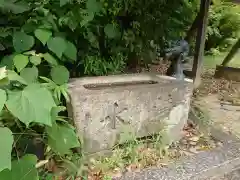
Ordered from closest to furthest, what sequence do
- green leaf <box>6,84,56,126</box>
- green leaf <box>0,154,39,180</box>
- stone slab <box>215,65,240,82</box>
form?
1. green leaf <box>6,84,56,126</box>
2. green leaf <box>0,154,39,180</box>
3. stone slab <box>215,65,240,82</box>

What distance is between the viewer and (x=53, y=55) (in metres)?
2.45

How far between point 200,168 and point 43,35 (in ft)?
4.85

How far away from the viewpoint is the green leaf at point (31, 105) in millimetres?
1540

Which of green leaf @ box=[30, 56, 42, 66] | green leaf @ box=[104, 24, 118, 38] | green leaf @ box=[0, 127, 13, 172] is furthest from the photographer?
green leaf @ box=[104, 24, 118, 38]

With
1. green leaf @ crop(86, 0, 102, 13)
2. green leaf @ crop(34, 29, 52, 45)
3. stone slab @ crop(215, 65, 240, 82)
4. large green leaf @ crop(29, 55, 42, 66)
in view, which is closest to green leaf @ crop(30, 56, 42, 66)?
large green leaf @ crop(29, 55, 42, 66)

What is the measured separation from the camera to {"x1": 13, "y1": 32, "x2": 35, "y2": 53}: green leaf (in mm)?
2236

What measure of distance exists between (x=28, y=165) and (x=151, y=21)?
114 inches

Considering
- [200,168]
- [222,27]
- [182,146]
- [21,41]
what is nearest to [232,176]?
[200,168]

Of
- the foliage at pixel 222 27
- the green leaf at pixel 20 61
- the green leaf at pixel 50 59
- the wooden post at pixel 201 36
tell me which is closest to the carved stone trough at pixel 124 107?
the green leaf at pixel 50 59

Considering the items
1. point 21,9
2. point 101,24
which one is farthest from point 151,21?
point 21,9

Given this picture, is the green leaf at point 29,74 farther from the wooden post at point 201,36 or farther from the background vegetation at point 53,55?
the wooden post at point 201,36

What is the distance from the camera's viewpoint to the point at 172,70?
124 inches

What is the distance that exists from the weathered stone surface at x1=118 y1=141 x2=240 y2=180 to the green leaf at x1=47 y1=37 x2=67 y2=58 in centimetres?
98

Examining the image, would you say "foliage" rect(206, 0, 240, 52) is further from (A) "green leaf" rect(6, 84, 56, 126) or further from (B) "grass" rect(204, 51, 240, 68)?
(A) "green leaf" rect(6, 84, 56, 126)
